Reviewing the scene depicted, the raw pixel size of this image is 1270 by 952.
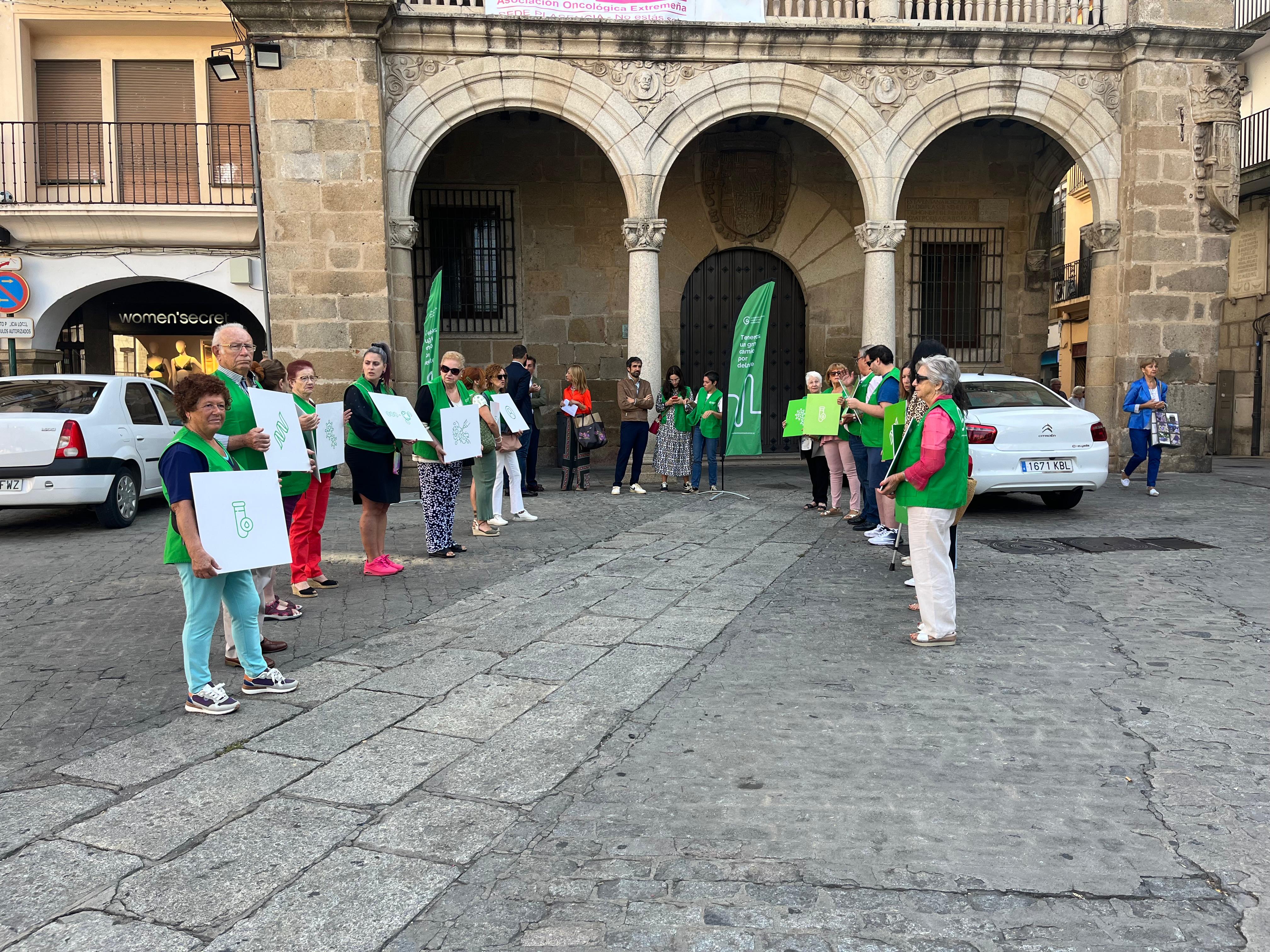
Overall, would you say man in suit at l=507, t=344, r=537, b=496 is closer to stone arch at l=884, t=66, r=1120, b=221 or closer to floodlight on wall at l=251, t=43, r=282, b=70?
floodlight on wall at l=251, t=43, r=282, b=70

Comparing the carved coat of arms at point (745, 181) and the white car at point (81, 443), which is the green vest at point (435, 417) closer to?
the white car at point (81, 443)

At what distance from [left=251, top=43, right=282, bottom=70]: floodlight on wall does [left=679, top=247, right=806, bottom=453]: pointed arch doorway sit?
7.57 metres

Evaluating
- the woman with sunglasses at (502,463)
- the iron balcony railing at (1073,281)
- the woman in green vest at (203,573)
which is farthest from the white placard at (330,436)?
the iron balcony railing at (1073,281)

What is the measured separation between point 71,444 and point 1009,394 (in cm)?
993

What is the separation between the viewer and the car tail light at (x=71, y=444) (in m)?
9.27

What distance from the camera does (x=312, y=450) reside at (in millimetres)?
6402

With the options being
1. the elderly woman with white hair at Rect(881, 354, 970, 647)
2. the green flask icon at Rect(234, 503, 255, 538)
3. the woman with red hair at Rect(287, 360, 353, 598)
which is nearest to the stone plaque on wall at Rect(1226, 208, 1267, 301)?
the elderly woman with white hair at Rect(881, 354, 970, 647)

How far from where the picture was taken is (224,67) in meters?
12.5

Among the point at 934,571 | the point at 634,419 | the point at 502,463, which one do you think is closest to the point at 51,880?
the point at 934,571

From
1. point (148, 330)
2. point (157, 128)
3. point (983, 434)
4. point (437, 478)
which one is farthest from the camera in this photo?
point (148, 330)

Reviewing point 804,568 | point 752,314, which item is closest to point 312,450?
point 804,568

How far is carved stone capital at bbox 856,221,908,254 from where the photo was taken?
45.4 ft

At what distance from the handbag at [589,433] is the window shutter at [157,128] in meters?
8.36

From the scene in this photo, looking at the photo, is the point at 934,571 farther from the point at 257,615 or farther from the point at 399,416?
the point at 399,416
